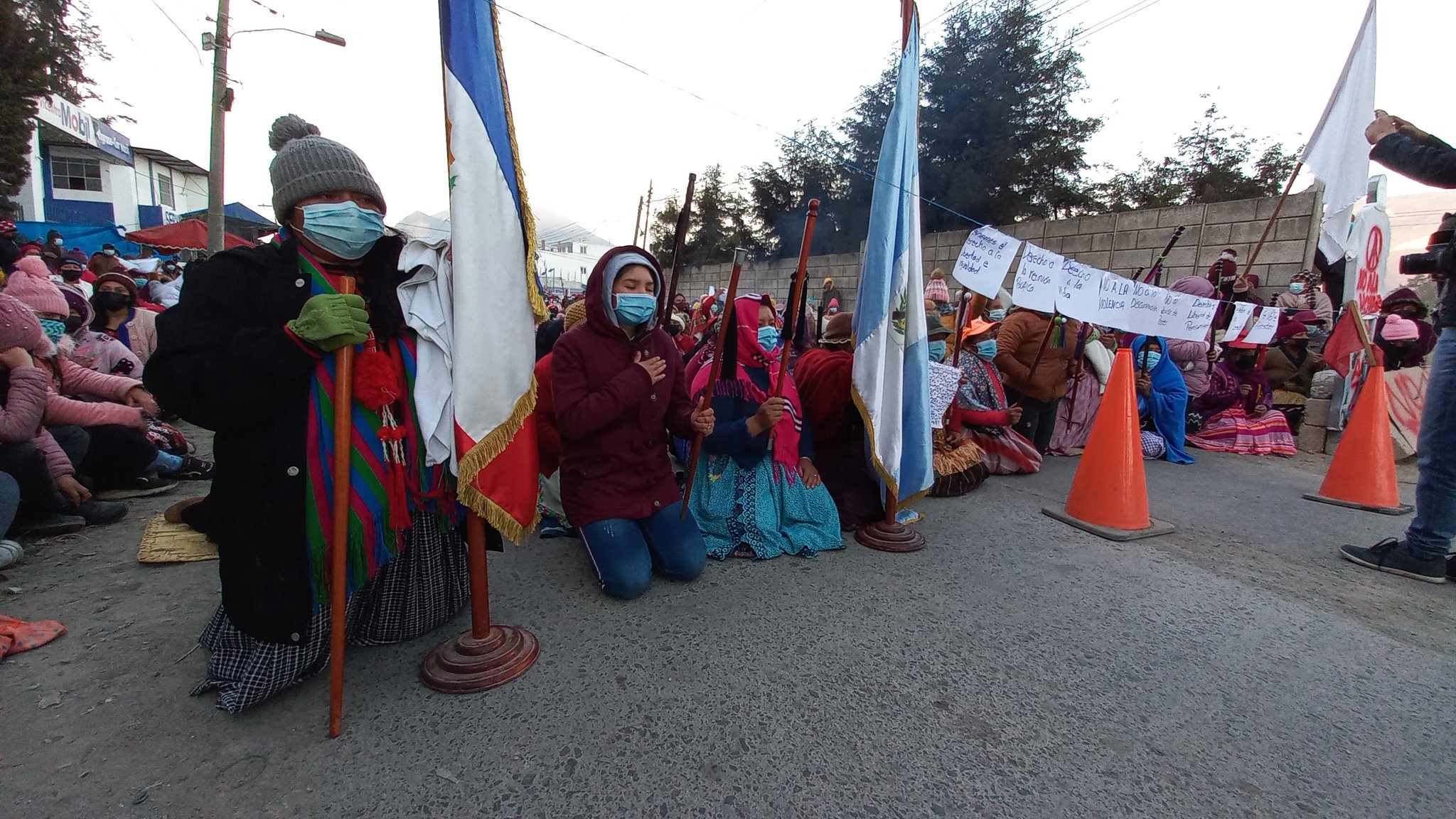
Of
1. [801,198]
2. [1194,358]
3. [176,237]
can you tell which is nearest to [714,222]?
[801,198]

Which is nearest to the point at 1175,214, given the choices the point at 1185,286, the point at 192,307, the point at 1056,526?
the point at 1185,286

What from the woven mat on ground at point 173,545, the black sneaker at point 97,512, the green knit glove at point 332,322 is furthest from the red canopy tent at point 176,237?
the green knit glove at point 332,322

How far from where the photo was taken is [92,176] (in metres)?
26.0

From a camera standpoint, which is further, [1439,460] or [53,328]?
[53,328]

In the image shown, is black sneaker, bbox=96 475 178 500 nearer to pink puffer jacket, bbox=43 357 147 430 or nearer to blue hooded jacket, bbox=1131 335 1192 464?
pink puffer jacket, bbox=43 357 147 430

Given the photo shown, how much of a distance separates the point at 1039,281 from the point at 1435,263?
174cm

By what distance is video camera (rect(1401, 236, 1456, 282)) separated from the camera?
288cm

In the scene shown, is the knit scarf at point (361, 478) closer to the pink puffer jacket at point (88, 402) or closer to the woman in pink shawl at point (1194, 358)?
the pink puffer jacket at point (88, 402)

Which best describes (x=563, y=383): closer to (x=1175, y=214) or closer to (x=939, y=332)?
(x=939, y=332)

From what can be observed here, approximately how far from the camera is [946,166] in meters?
16.2

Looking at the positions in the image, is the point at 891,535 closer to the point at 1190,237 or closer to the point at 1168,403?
the point at 1168,403

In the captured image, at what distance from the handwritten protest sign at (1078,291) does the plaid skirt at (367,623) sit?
12.5ft

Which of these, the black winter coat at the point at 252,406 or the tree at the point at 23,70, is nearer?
the black winter coat at the point at 252,406

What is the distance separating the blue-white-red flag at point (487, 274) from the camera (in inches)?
71.4
